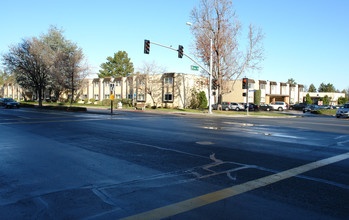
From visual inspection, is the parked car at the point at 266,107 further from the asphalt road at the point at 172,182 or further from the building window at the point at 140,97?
the asphalt road at the point at 172,182

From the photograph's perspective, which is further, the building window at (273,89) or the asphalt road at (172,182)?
the building window at (273,89)

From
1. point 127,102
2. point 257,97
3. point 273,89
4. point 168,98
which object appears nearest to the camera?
point 168,98

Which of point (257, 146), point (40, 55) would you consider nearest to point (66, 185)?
point (257, 146)

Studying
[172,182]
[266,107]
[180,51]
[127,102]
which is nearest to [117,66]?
[127,102]

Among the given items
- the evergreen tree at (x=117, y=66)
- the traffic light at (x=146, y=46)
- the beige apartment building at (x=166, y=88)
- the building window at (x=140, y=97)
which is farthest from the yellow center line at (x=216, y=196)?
the evergreen tree at (x=117, y=66)

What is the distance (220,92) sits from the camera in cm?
3816

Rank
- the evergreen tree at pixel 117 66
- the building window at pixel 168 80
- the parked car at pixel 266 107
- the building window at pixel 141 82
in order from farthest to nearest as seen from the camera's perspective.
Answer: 1. the evergreen tree at pixel 117 66
2. the parked car at pixel 266 107
3. the building window at pixel 168 80
4. the building window at pixel 141 82

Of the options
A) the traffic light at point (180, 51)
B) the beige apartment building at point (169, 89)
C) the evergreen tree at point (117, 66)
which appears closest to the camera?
the traffic light at point (180, 51)

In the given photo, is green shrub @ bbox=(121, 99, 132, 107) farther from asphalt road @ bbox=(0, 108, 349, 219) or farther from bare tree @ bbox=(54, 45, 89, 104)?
asphalt road @ bbox=(0, 108, 349, 219)

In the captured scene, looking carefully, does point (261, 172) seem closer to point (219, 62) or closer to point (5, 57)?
point (219, 62)

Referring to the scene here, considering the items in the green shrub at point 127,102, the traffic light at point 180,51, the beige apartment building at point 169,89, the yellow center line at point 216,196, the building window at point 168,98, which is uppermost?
Answer: the traffic light at point 180,51

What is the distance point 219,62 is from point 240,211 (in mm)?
34703

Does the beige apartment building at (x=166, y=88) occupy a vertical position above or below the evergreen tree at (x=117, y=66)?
below

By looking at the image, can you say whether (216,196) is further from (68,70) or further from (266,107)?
(266,107)
